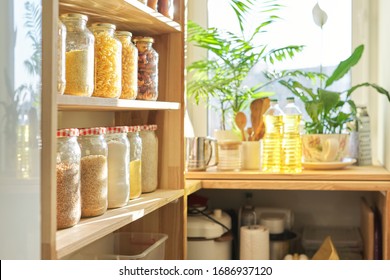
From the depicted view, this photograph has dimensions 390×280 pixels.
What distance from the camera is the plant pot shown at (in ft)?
6.82

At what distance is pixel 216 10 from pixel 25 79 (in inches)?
70.5

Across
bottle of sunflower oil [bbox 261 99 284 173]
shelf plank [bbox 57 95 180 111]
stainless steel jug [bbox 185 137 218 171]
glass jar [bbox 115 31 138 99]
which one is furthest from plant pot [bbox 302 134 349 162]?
glass jar [bbox 115 31 138 99]

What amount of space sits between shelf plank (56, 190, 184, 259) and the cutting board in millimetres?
710

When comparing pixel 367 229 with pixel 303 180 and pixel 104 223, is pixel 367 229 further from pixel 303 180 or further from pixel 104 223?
pixel 104 223

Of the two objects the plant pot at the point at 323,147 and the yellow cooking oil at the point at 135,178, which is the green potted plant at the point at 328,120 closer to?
the plant pot at the point at 323,147

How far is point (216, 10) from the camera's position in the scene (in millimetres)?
2535

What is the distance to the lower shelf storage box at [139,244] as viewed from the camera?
1.64 meters

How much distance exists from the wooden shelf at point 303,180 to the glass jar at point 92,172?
726mm

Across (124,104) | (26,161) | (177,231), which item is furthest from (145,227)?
(26,161)

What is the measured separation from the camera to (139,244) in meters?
1.75

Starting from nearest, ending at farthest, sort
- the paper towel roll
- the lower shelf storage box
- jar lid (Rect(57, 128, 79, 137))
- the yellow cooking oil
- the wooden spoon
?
jar lid (Rect(57, 128, 79, 137)), the yellow cooking oil, the lower shelf storage box, the paper towel roll, the wooden spoon

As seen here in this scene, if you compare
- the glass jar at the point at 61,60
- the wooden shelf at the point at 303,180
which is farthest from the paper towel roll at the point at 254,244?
the glass jar at the point at 61,60

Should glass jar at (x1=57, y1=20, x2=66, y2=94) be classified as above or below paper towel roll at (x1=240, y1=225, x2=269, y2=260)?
above

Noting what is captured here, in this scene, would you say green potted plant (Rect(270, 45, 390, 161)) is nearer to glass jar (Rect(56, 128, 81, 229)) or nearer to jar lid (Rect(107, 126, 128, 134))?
jar lid (Rect(107, 126, 128, 134))
